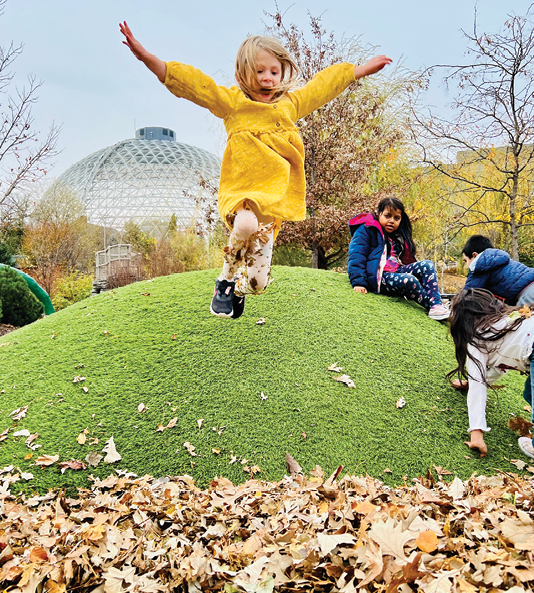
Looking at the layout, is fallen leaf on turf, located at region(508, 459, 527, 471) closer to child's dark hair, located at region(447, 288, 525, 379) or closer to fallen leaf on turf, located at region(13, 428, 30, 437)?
child's dark hair, located at region(447, 288, 525, 379)

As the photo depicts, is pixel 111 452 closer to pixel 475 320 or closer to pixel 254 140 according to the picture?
pixel 254 140

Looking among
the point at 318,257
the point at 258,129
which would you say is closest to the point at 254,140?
the point at 258,129

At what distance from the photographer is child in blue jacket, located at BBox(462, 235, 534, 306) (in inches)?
153

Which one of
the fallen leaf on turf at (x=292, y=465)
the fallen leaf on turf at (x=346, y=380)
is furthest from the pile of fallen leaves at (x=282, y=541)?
the fallen leaf on turf at (x=346, y=380)

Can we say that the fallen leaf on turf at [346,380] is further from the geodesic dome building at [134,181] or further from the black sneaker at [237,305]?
the geodesic dome building at [134,181]

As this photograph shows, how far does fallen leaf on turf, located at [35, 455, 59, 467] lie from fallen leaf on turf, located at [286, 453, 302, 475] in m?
1.63

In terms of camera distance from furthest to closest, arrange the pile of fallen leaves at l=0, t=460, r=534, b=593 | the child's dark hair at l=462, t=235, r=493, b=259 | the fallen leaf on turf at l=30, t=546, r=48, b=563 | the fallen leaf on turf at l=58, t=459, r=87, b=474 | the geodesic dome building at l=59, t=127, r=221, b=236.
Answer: the geodesic dome building at l=59, t=127, r=221, b=236
the child's dark hair at l=462, t=235, r=493, b=259
the fallen leaf on turf at l=58, t=459, r=87, b=474
the fallen leaf on turf at l=30, t=546, r=48, b=563
the pile of fallen leaves at l=0, t=460, r=534, b=593

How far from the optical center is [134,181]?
39875 mm

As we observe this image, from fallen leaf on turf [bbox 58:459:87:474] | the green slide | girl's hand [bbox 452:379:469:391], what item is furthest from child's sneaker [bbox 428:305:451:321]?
the green slide

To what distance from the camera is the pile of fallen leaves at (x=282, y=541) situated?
4.58 ft

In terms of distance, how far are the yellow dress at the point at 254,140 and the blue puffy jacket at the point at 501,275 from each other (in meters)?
2.19

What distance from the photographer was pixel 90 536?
183 cm

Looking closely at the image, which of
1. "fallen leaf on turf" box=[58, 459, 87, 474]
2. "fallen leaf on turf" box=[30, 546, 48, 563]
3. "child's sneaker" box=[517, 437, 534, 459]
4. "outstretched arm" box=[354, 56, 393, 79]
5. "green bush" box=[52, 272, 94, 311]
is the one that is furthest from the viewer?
"green bush" box=[52, 272, 94, 311]

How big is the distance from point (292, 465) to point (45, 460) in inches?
68.3
